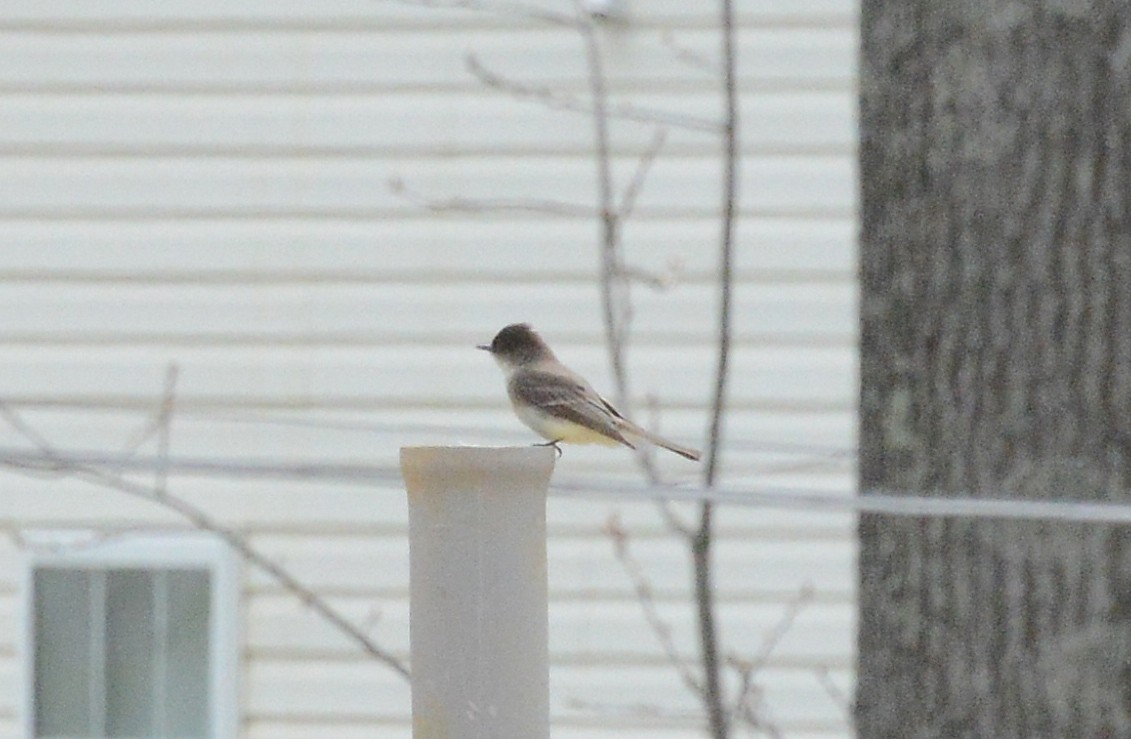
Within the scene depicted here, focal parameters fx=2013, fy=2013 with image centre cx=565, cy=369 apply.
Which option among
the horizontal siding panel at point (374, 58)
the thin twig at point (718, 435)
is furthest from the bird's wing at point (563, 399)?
the horizontal siding panel at point (374, 58)

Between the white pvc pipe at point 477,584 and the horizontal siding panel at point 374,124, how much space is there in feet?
12.8

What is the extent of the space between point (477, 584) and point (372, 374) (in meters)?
4.06

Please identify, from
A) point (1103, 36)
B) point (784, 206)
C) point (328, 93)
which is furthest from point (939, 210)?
point (328, 93)

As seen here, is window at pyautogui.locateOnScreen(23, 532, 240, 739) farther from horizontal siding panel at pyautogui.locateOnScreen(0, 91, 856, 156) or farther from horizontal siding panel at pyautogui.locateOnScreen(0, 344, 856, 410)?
horizontal siding panel at pyautogui.locateOnScreen(0, 91, 856, 156)

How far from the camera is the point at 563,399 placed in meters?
5.00

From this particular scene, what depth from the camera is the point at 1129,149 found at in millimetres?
3143

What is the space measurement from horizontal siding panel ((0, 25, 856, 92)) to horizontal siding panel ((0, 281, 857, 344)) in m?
0.62

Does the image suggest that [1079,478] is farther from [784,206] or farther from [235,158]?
[235,158]

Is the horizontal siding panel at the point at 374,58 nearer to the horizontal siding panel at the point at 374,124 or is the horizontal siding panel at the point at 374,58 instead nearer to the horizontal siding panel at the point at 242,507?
the horizontal siding panel at the point at 374,124

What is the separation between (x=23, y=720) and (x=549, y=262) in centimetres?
220

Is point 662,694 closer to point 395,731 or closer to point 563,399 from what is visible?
point 395,731

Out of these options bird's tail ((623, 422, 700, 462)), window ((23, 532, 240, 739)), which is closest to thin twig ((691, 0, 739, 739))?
bird's tail ((623, 422, 700, 462))

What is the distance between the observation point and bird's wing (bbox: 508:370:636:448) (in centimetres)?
496

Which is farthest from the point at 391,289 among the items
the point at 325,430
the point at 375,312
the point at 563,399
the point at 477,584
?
the point at 477,584
